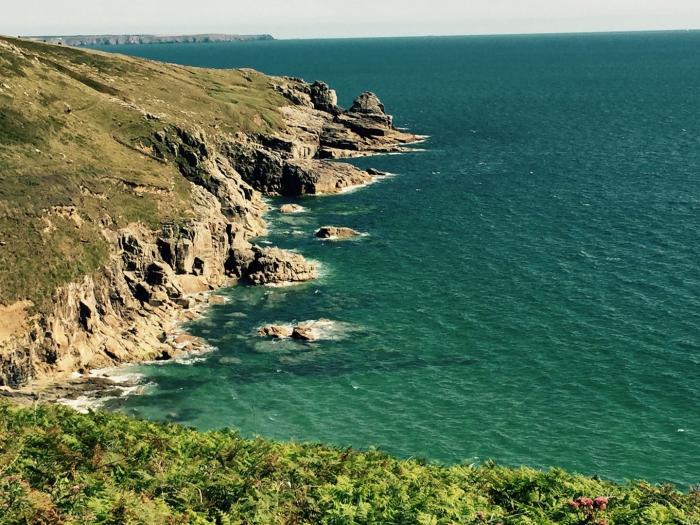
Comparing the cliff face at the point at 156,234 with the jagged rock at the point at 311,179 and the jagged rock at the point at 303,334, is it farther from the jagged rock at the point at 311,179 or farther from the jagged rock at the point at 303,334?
the jagged rock at the point at 303,334

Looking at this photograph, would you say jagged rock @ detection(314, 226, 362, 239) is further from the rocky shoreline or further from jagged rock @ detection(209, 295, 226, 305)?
jagged rock @ detection(209, 295, 226, 305)

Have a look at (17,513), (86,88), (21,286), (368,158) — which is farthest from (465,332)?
(368,158)

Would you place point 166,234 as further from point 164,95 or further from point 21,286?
point 164,95

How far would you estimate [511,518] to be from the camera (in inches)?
1518

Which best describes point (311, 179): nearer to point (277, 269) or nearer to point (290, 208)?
point (290, 208)

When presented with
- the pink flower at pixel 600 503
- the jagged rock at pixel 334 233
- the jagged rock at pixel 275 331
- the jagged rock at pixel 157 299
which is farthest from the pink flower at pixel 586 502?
the jagged rock at pixel 334 233

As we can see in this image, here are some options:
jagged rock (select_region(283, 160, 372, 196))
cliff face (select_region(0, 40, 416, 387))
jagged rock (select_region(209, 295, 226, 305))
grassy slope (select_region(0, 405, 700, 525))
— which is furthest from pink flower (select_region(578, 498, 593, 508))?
jagged rock (select_region(283, 160, 372, 196))

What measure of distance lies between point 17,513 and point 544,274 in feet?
283

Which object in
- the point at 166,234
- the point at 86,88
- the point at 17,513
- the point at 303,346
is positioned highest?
the point at 86,88

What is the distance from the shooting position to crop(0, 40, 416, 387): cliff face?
82.3 metres

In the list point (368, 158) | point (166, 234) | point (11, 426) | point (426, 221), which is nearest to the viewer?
point (11, 426)

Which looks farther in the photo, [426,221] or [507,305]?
[426,221]

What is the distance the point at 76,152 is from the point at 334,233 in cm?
4280

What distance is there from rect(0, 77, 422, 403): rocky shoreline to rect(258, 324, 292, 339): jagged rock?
7752mm
